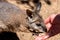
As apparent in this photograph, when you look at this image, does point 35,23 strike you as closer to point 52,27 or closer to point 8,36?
point 52,27

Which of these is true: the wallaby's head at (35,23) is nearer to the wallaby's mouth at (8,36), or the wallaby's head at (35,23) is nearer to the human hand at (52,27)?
the human hand at (52,27)

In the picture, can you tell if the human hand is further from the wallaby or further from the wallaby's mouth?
the wallaby's mouth

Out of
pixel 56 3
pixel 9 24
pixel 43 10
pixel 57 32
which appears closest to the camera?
pixel 57 32

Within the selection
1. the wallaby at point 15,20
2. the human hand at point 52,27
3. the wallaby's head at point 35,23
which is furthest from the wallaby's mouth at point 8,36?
the human hand at point 52,27

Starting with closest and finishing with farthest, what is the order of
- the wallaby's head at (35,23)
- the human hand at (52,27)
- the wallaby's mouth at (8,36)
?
the human hand at (52,27), the wallaby's mouth at (8,36), the wallaby's head at (35,23)

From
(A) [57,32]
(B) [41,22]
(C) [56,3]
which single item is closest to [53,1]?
(C) [56,3]

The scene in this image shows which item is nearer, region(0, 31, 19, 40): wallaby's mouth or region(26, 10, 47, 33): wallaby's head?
region(0, 31, 19, 40): wallaby's mouth

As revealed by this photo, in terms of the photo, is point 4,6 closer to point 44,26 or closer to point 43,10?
point 44,26

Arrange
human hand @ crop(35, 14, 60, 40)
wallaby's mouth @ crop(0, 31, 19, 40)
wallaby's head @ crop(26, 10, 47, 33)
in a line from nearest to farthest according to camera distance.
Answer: human hand @ crop(35, 14, 60, 40), wallaby's mouth @ crop(0, 31, 19, 40), wallaby's head @ crop(26, 10, 47, 33)

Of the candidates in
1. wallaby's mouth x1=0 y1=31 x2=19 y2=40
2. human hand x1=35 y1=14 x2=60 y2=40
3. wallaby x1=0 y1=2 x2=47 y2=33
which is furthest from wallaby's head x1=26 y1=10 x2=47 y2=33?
wallaby's mouth x1=0 y1=31 x2=19 y2=40

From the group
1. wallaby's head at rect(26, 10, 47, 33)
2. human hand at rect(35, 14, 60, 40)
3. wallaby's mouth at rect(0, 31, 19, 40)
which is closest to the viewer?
human hand at rect(35, 14, 60, 40)

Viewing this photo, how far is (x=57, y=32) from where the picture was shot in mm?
5520

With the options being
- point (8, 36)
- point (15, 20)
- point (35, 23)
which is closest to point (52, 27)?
point (35, 23)

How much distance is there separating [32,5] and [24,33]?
5.81 feet
